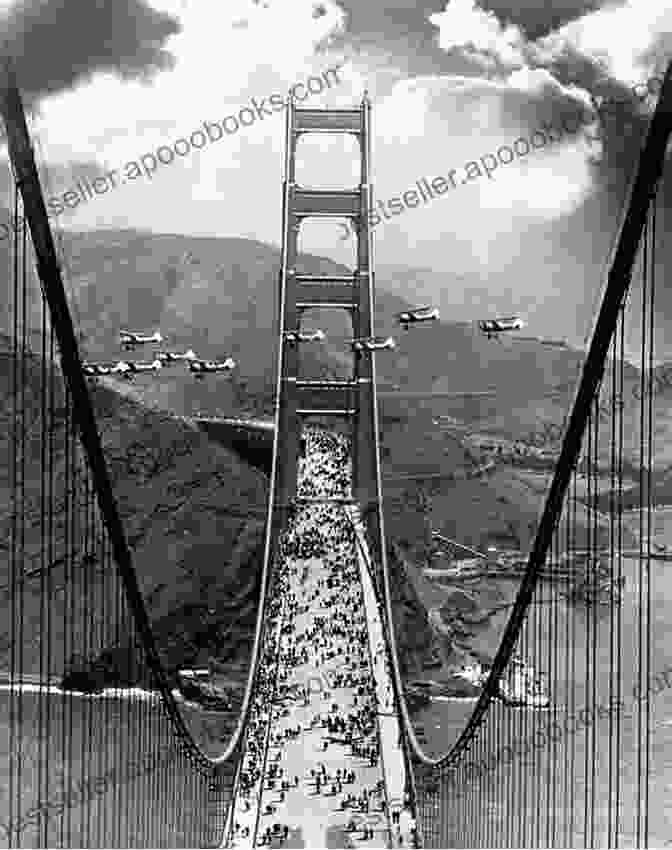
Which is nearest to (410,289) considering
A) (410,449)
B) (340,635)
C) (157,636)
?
(410,449)

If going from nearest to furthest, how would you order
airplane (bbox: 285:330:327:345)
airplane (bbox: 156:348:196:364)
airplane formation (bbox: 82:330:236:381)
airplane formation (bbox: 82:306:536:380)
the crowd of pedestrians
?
the crowd of pedestrians, airplane formation (bbox: 82:330:236:381), airplane formation (bbox: 82:306:536:380), airplane (bbox: 285:330:327:345), airplane (bbox: 156:348:196:364)

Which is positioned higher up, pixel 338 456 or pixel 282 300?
pixel 282 300

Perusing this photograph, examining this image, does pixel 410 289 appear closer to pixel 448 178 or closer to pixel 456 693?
pixel 448 178

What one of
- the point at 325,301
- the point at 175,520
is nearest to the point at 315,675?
the point at 175,520

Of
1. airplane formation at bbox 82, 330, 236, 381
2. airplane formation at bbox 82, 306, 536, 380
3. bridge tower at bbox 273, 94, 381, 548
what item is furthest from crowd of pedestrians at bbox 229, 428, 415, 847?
airplane formation at bbox 82, 330, 236, 381

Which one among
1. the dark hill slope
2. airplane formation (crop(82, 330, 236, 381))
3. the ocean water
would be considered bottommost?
the ocean water

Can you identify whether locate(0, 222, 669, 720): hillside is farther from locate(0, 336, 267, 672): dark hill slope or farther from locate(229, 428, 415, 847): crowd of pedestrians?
locate(229, 428, 415, 847): crowd of pedestrians
